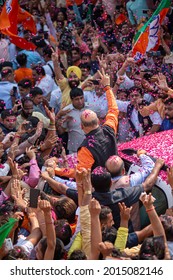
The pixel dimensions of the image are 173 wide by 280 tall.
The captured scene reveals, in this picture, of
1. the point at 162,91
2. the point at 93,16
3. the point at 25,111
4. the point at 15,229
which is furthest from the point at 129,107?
the point at 93,16

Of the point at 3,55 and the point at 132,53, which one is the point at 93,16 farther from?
the point at 132,53

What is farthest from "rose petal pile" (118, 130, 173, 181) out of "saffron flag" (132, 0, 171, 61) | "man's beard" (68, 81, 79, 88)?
"saffron flag" (132, 0, 171, 61)

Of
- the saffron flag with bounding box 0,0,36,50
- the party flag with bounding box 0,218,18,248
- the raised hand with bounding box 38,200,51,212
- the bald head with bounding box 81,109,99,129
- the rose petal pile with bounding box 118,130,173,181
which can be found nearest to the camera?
the raised hand with bounding box 38,200,51,212

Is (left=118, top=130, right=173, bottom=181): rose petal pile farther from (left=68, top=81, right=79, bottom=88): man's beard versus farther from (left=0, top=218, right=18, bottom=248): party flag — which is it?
(left=68, top=81, right=79, bottom=88): man's beard

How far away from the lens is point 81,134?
11.2 metres

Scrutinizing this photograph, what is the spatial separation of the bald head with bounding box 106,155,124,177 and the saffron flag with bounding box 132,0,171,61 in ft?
14.8

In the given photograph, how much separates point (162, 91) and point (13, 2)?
403cm

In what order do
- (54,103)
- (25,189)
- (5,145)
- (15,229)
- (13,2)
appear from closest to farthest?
(15,229) < (25,189) < (5,145) < (54,103) < (13,2)

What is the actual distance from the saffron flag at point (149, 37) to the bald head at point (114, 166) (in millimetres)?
4525

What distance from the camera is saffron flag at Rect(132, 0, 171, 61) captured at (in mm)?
12648

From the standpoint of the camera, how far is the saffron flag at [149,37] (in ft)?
41.5

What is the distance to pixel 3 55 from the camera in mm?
14828

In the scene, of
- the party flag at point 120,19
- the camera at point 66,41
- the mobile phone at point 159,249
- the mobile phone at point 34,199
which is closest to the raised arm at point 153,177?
the mobile phone at point 34,199

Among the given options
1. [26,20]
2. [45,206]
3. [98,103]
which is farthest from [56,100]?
[45,206]
